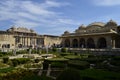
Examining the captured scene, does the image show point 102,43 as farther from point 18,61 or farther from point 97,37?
point 18,61

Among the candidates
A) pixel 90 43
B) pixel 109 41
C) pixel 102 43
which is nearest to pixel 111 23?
pixel 102 43

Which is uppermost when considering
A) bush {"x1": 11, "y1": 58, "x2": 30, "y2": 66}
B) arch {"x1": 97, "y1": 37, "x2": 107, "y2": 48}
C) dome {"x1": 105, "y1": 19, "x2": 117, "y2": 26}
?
dome {"x1": 105, "y1": 19, "x2": 117, "y2": 26}

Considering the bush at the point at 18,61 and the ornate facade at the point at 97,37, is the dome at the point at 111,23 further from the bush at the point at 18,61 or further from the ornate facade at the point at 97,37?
the bush at the point at 18,61

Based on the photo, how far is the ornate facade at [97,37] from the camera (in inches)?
2007

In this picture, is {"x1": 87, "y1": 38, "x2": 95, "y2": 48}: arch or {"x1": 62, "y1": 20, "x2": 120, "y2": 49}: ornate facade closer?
{"x1": 62, "y1": 20, "x2": 120, "y2": 49}: ornate facade

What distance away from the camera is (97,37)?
175 feet

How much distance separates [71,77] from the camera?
7461 mm

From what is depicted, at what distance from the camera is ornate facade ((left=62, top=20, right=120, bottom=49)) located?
51.0 meters

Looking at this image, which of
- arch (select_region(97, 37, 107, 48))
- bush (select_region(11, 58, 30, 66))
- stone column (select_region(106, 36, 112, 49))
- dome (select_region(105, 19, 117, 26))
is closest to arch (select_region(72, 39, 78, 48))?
arch (select_region(97, 37, 107, 48))

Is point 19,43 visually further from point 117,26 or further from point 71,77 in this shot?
point 71,77

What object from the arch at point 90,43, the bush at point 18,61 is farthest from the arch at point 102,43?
the bush at point 18,61

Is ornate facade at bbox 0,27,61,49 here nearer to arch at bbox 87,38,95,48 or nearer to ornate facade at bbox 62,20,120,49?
ornate facade at bbox 62,20,120,49

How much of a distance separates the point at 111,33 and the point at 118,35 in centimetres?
432

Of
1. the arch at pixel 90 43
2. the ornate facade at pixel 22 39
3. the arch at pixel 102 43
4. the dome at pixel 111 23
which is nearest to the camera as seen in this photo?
the arch at pixel 102 43
